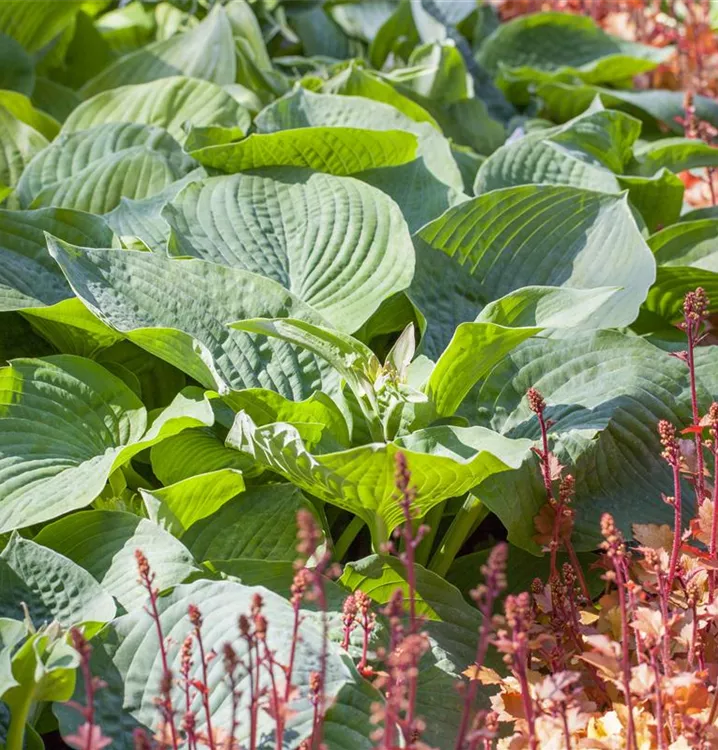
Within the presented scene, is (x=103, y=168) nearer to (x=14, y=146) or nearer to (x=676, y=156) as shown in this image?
(x=14, y=146)

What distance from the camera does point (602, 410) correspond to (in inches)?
48.4

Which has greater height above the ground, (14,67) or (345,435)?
(14,67)

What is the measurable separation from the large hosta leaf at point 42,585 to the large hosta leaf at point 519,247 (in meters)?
0.55

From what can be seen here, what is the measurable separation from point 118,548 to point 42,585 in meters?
0.10

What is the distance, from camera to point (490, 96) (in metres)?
2.42

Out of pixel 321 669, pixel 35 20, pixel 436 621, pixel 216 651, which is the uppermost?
pixel 35 20

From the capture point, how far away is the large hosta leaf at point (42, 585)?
3.21 feet

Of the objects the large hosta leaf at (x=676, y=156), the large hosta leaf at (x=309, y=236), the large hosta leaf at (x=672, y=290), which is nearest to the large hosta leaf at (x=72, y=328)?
the large hosta leaf at (x=309, y=236)

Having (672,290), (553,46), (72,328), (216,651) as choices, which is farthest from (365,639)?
(553,46)

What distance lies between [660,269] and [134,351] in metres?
0.72

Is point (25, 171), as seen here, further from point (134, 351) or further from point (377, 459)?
point (377, 459)

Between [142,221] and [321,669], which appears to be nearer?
[321,669]

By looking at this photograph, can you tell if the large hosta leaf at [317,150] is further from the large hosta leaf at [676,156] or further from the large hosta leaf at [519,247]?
A: the large hosta leaf at [676,156]

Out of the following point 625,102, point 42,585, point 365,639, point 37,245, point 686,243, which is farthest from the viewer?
point 625,102
